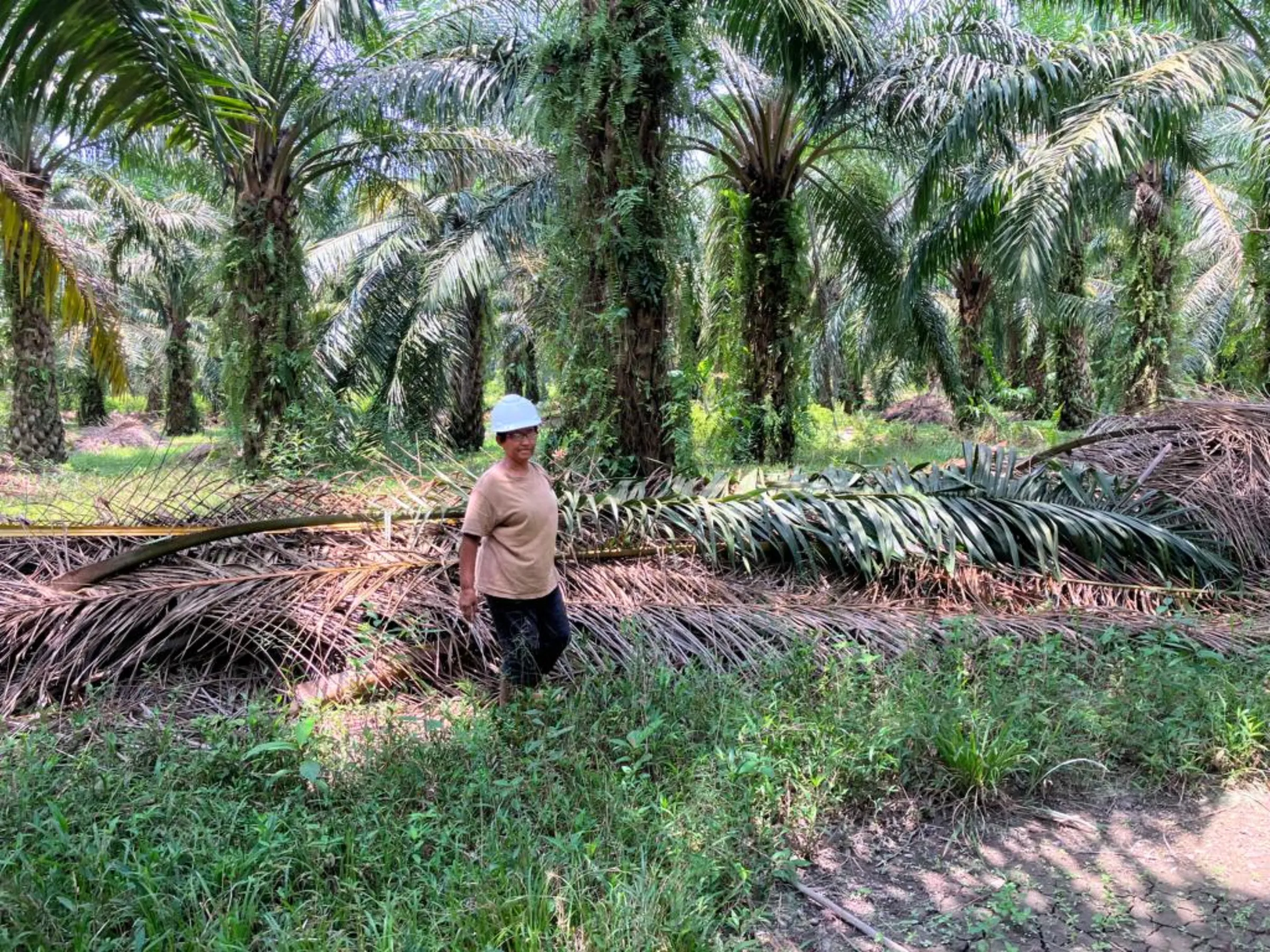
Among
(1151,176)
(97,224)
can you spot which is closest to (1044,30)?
(1151,176)

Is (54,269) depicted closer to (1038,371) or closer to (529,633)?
(529,633)

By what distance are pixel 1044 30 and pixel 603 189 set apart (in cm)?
920

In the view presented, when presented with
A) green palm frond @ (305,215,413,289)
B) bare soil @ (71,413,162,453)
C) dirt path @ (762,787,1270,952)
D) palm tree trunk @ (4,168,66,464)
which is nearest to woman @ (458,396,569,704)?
dirt path @ (762,787,1270,952)

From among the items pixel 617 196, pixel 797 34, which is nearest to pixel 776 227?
pixel 797 34

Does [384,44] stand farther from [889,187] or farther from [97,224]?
[97,224]

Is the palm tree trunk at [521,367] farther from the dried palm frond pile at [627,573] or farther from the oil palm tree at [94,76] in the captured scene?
the dried palm frond pile at [627,573]

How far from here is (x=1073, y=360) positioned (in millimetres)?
17297

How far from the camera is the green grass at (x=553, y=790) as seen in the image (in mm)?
2488

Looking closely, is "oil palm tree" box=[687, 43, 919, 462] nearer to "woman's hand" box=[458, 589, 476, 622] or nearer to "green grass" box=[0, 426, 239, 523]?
"green grass" box=[0, 426, 239, 523]

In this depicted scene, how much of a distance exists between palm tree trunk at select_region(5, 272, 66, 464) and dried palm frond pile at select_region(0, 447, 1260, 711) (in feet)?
33.4

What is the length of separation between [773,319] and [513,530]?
758 cm

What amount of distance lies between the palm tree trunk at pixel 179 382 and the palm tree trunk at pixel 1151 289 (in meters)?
21.0

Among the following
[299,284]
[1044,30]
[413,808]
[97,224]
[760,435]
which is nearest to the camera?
[413,808]

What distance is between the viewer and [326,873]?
2.78 m
